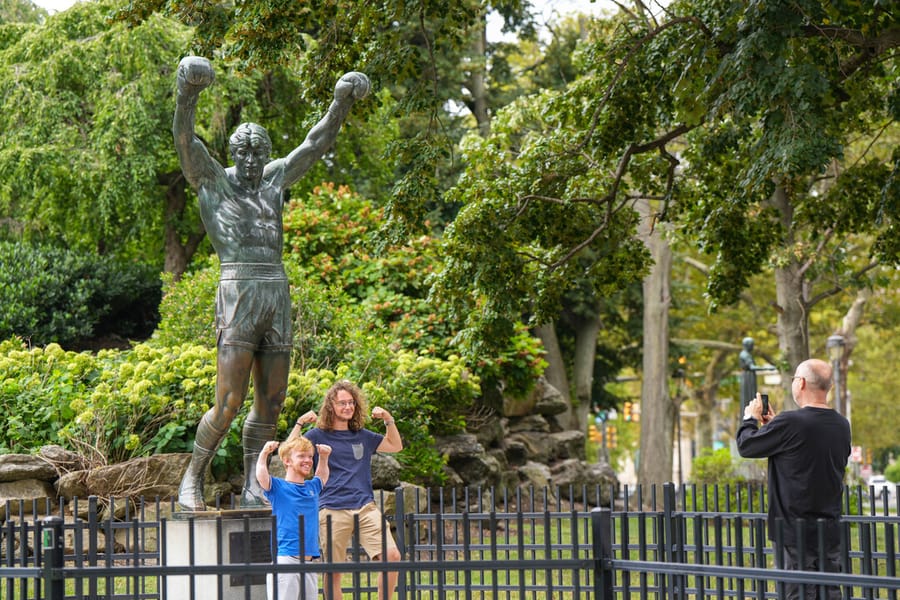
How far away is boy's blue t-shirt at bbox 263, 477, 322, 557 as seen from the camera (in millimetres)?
6562

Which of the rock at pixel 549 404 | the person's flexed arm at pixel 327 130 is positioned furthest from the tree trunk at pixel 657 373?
the person's flexed arm at pixel 327 130

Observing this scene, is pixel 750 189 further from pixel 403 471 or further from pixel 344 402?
pixel 403 471

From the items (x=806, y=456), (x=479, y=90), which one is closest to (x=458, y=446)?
(x=806, y=456)

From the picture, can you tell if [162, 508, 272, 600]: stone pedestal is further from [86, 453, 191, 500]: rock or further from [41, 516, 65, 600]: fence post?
[86, 453, 191, 500]: rock

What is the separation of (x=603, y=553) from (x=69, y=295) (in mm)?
16527

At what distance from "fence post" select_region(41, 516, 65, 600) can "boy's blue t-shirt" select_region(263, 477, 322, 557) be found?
197cm

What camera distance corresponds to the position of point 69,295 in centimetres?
1956

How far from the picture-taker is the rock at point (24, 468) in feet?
39.2

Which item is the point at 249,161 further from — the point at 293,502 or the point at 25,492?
the point at 25,492

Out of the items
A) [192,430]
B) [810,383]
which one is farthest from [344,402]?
[192,430]

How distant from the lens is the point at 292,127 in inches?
Result: 914

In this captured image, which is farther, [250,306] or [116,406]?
[116,406]

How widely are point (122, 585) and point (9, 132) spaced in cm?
1291

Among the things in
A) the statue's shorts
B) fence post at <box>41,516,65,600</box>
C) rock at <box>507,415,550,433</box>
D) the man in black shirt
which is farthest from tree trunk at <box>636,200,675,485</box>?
fence post at <box>41,516,65,600</box>
